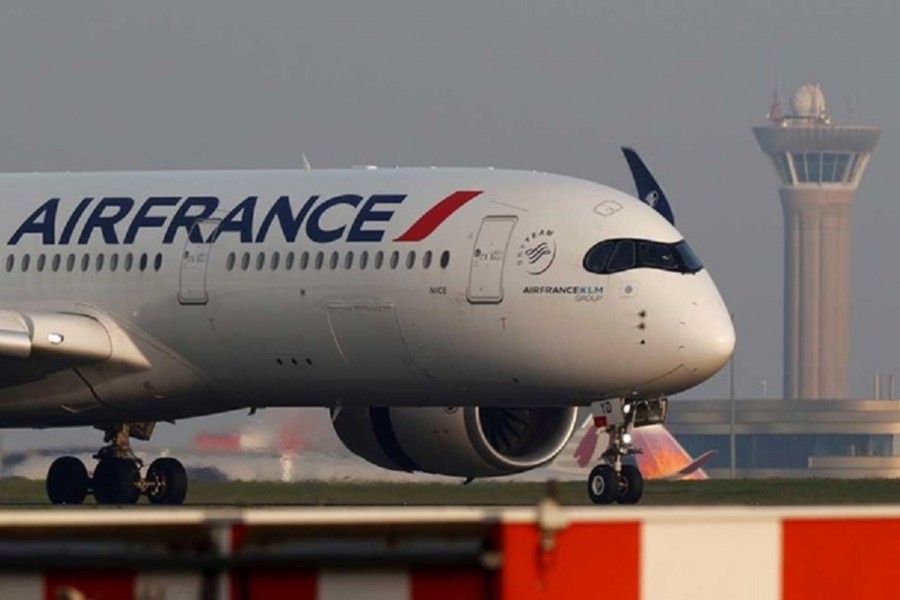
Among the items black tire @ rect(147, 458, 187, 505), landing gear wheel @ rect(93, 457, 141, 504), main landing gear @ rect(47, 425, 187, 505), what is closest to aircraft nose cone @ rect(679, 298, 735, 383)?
black tire @ rect(147, 458, 187, 505)

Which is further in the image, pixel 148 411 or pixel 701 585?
pixel 148 411

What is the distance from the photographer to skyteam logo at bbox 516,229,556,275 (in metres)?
30.0

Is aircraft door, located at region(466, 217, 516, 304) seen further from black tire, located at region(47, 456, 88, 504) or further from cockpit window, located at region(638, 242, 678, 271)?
black tire, located at region(47, 456, 88, 504)

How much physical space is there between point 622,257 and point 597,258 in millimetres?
326

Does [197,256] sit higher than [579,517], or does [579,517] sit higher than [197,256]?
[197,256]

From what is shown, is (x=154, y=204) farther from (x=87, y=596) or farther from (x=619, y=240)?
(x=87, y=596)

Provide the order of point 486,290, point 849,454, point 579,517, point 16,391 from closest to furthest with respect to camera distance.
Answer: point 579,517 → point 486,290 → point 16,391 → point 849,454

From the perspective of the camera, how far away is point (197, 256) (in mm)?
31797

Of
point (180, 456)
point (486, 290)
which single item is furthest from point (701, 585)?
point (180, 456)

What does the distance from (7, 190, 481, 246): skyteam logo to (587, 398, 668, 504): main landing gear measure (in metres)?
3.05

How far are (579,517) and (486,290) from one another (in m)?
23.3

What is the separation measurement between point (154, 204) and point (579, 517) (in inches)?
1035

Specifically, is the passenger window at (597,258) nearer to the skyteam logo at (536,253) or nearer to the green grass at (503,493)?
the skyteam logo at (536,253)

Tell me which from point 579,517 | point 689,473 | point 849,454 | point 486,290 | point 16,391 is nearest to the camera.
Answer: point 579,517
